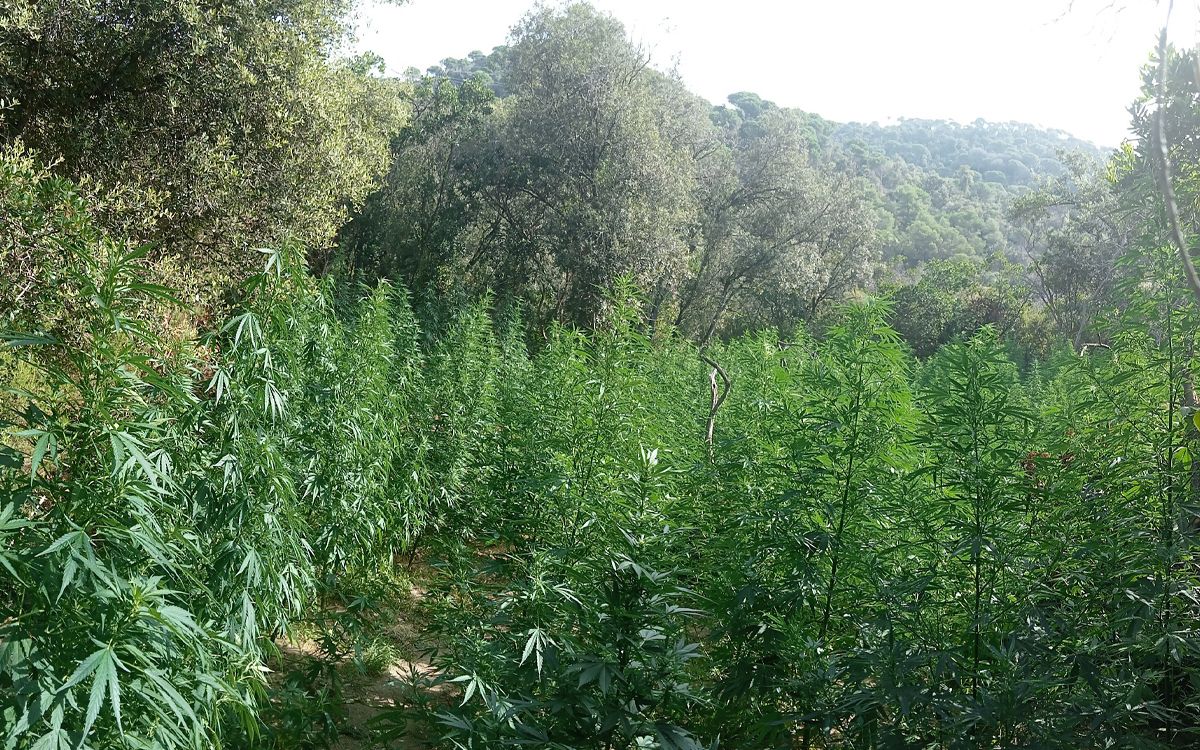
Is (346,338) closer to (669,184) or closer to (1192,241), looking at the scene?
(1192,241)

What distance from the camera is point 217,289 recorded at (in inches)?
304

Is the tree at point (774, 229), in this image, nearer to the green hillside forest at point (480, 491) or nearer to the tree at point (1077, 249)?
the tree at point (1077, 249)

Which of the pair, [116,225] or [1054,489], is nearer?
[1054,489]

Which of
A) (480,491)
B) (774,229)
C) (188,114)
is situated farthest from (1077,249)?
(188,114)

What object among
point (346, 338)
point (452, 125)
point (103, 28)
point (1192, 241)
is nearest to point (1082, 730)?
point (1192, 241)

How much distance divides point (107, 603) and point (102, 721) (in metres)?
0.35

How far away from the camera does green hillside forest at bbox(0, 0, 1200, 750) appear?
2.44 m

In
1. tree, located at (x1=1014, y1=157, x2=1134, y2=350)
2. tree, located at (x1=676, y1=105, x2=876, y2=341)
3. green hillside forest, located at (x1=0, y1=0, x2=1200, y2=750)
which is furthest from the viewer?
tree, located at (x1=1014, y1=157, x2=1134, y2=350)

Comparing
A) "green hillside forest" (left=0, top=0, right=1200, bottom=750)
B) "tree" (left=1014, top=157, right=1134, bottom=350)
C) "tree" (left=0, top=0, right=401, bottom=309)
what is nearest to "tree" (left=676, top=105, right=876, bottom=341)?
"tree" (left=1014, top=157, right=1134, bottom=350)

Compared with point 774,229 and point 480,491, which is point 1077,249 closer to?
point 774,229

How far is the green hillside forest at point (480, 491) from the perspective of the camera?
2.44 meters

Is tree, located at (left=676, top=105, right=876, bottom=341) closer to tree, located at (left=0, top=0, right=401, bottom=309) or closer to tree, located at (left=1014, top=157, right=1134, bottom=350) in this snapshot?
tree, located at (left=1014, top=157, right=1134, bottom=350)

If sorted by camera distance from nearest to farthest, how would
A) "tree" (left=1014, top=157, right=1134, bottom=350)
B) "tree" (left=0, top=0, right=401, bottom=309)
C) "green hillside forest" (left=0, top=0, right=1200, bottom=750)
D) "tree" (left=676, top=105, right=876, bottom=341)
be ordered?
"green hillside forest" (left=0, top=0, right=1200, bottom=750) < "tree" (left=0, top=0, right=401, bottom=309) < "tree" (left=676, top=105, right=876, bottom=341) < "tree" (left=1014, top=157, right=1134, bottom=350)

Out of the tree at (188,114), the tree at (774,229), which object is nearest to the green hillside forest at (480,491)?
the tree at (188,114)
